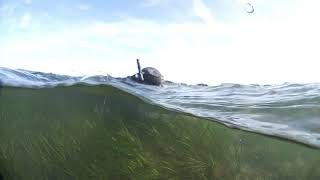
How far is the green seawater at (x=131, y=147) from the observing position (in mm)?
7098

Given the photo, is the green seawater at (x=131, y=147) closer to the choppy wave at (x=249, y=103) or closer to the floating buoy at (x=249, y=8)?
the choppy wave at (x=249, y=103)

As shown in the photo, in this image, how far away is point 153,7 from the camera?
25.1 ft

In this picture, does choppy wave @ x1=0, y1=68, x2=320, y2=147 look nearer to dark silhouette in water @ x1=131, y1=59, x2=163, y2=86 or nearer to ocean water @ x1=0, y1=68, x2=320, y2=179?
ocean water @ x1=0, y1=68, x2=320, y2=179

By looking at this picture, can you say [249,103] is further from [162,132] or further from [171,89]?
[162,132]

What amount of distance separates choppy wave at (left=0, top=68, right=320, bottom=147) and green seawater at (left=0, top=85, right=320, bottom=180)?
0.19 meters

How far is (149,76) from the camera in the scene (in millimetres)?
7605

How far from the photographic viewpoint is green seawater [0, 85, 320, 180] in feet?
23.3

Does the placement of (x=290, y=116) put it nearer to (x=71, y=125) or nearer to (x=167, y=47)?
(x=167, y=47)

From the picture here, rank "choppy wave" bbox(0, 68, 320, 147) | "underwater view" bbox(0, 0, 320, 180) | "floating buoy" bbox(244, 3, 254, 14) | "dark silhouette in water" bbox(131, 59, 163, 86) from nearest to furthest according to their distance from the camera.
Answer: "floating buoy" bbox(244, 3, 254, 14), "underwater view" bbox(0, 0, 320, 180), "dark silhouette in water" bbox(131, 59, 163, 86), "choppy wave" bbox(0, 68, 320, 147)

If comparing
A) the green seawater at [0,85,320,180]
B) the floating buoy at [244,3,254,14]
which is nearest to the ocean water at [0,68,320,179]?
the green seawater at [0,85,320,180]

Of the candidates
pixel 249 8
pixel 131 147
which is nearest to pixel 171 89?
pixel 131 147

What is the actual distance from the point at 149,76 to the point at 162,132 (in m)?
1.00

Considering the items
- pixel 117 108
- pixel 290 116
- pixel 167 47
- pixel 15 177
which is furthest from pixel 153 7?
pixel 15 177

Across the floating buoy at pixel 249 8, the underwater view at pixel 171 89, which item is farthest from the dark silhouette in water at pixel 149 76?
the floating buoy at pixel 249 8
